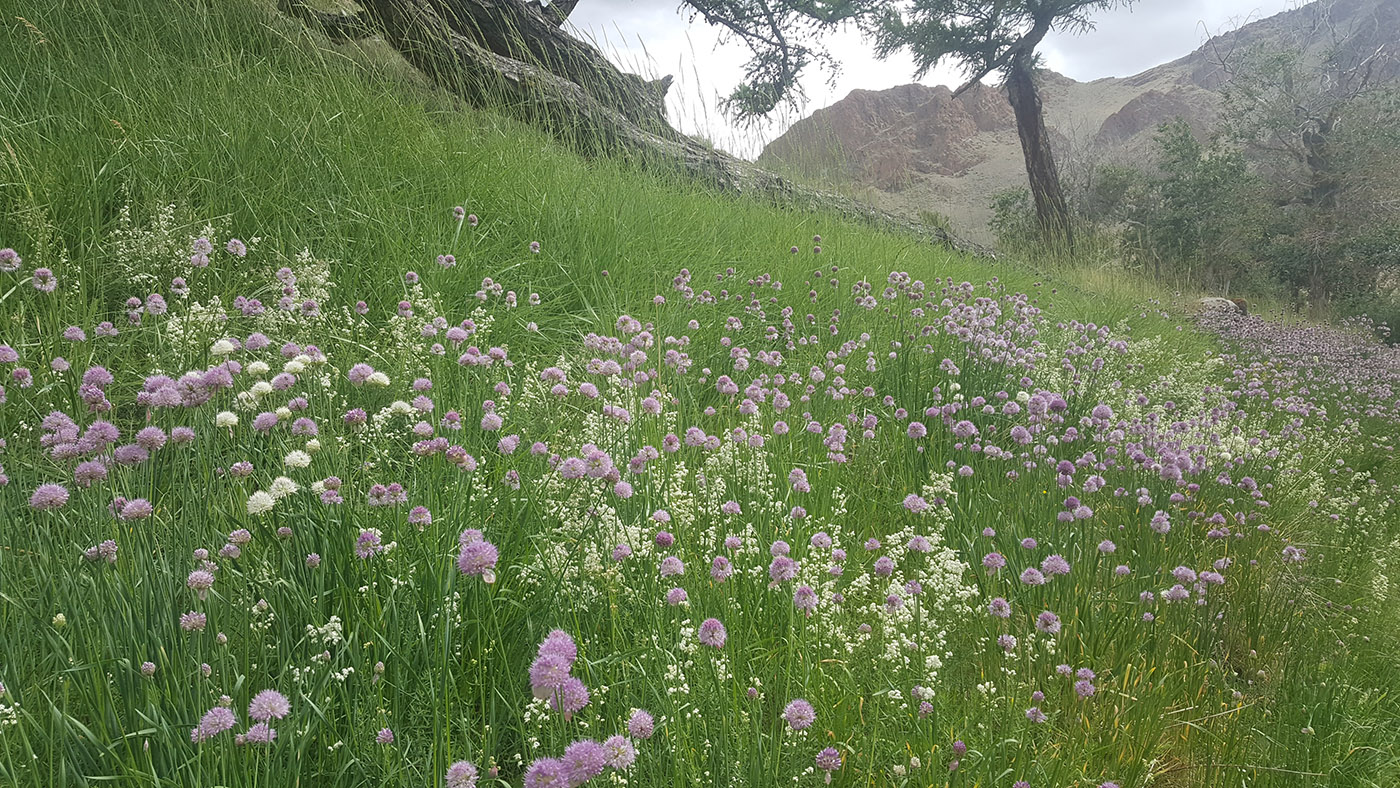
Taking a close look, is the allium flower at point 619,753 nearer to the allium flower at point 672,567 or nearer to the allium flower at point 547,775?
the allium flower at point 547,775

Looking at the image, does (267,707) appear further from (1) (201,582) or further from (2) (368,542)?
(2) (368,542)

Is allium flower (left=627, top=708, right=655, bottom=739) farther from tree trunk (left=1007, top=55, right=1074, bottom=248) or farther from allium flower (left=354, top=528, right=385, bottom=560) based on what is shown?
tree trunk (left=1007, top=55, right=1074, bottom=248)

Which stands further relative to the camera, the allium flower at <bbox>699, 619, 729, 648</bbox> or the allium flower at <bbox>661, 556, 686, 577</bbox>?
the allium flower at <bbox>661, 556, 686, 577</bbox>

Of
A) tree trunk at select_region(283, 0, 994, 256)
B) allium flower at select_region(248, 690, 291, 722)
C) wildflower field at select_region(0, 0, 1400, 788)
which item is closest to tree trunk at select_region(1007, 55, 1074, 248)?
tree trunk at select_region(283, 0, 994, 256)

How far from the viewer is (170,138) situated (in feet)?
13.8

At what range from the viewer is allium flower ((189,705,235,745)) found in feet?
3.70

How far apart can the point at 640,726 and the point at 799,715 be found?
298 mm

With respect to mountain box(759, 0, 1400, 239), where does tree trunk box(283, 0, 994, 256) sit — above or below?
below

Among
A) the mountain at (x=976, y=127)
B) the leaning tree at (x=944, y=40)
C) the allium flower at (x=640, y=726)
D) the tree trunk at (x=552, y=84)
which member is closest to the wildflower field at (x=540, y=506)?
the allium flower at (x=640, y=726)

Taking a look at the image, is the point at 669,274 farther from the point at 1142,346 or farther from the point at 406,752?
the point at 1142,346

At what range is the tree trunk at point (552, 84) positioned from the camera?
295 inches

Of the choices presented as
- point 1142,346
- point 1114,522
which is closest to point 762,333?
point 1114,522

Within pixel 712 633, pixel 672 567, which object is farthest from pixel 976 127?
pixel 712 633

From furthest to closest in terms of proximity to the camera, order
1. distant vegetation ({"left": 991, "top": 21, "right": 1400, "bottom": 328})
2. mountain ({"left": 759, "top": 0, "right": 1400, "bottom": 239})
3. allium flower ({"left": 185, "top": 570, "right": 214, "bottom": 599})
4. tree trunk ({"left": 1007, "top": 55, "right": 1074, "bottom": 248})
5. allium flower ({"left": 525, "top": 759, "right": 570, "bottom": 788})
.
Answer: mountain ({"left": 759, "top": 0, "right": 1400, "bottom": 239}) < tree trunk ({"left": 1007, "top": 55, "right": 1074, "bottom": 248}) < distant vegetation ({"left": 991, "top": 21, "right": 1400, "bottom": 328}) < allium flower ({"left": 185, "top": 570, "right": 214, "bottom": 599}) < allium flower ({"left": 525, "top": 759, "right": 570, "bottom": 788})
